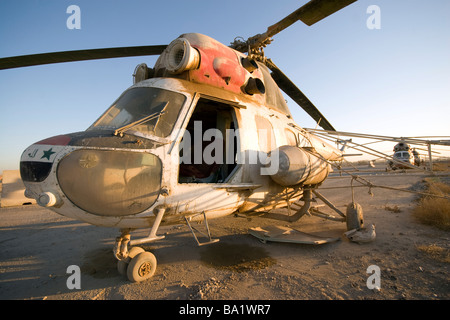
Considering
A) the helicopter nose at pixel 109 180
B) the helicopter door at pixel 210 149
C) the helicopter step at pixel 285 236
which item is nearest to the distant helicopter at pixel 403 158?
the helicopter step at pixel 285 236

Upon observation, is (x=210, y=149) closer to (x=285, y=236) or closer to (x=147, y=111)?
(x=147, y=111)

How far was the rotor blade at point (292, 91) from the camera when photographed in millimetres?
6941

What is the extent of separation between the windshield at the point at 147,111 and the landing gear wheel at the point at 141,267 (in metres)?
2.02

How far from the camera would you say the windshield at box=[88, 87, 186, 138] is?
3.29 metres

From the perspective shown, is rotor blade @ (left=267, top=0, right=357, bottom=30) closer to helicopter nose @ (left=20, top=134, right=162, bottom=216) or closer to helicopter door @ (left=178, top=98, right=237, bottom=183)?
helicopter door @ (left=178, top=98, right=237, bottom=183)

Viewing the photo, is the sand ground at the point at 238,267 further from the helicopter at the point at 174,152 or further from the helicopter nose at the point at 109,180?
the helicopter nose at the point at 109,180

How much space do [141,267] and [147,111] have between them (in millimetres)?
2546

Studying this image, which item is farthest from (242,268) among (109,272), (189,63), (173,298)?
(189,63)

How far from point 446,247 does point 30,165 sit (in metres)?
7.49

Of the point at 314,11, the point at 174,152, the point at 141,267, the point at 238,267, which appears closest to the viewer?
the point at 174,152

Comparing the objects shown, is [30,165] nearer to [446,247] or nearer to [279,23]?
[279,23]

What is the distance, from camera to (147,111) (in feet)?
11.4

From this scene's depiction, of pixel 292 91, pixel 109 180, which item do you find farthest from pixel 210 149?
pixel 292 91

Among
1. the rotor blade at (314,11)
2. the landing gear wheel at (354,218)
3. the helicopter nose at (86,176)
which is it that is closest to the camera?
the helicopter nose at (86,176)
